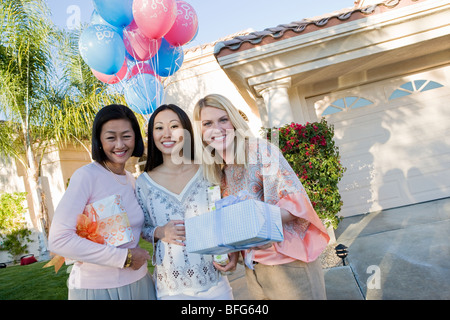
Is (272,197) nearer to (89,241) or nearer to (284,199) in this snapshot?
(284,199)

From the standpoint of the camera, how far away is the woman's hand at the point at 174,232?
1425mm

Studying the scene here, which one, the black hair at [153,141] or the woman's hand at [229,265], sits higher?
the black hair at [153,141]

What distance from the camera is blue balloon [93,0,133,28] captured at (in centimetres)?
343

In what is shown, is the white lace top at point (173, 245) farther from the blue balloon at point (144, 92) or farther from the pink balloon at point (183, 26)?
the pink balloon at point (183, 26)

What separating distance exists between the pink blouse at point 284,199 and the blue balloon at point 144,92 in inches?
110

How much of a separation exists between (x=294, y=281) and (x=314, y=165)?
3054 mm

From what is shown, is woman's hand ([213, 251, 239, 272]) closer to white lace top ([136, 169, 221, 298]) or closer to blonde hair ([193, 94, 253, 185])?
white lace top ([136, 169, 221, 298])

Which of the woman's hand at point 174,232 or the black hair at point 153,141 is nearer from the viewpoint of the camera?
the woman's hand at point 174,232

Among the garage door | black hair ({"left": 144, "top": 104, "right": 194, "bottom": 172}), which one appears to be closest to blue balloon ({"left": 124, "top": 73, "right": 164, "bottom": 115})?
black hair ({"left": 144, "top": 104, "right": 194, "bottom": 172})

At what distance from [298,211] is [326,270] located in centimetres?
220

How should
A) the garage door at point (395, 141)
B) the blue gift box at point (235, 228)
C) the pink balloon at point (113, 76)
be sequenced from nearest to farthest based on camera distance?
the blue gift box at point (235, 228) → the pink balloon at point (113, 76) → the garage door at point (395, 141)

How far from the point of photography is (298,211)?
1.36 m

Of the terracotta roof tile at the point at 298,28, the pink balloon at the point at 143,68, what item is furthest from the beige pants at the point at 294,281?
the terracotta roof tile at the point at 298,28

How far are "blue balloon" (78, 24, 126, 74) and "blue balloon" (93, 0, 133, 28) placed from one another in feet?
0.41
